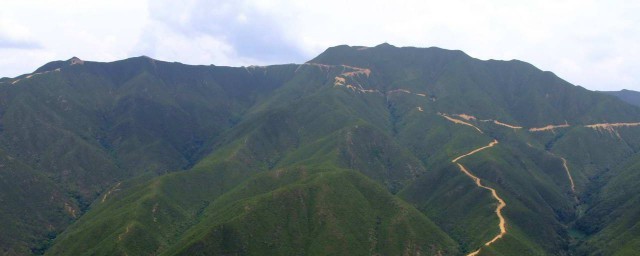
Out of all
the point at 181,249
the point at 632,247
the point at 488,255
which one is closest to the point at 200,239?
the point at 181,249

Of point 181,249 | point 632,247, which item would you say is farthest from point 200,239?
point 632,247

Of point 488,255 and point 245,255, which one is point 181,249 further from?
point 488,255

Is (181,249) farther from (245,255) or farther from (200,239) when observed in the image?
(245,255)

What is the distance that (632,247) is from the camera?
19412cm

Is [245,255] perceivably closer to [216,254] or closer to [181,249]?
[216,254]

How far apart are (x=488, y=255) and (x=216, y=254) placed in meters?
101

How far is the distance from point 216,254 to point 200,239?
8.57m

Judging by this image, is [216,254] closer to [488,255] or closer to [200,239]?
[200,239]

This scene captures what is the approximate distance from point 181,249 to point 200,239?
25.0 ft

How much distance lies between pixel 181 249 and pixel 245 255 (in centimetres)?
2368

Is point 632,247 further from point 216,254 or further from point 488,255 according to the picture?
point 216,254

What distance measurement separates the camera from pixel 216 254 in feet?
648

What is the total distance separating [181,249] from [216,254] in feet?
43.2

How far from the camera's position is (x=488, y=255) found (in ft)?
650
